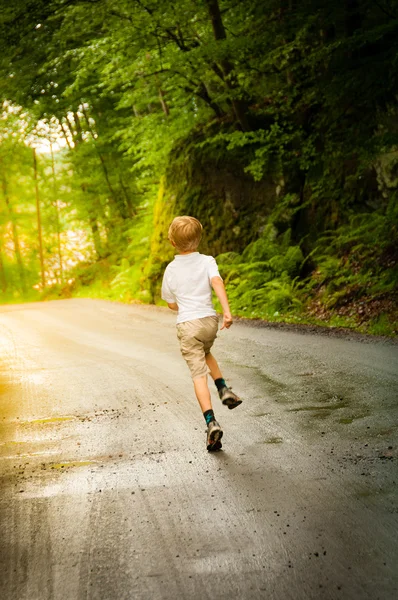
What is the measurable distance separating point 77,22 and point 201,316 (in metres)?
12.5

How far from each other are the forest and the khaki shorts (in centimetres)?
572

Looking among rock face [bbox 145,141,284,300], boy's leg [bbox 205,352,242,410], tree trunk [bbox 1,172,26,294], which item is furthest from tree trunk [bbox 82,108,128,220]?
boy's leg [bbox 205,352,242,410]

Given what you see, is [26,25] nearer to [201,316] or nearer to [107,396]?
[107,396]

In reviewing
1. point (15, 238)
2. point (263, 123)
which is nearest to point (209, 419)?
point (263, 123)

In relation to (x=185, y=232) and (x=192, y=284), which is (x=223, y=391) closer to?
(x=192, y=284)

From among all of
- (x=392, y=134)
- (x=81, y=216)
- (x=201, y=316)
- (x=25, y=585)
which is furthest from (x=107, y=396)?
(x=81, y=216)

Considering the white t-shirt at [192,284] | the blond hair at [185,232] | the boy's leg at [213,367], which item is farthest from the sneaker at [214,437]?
the blond hair at [185,232]

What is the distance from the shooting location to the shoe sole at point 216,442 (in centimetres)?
470

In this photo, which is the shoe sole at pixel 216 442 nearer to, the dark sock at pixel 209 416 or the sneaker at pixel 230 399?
the dark sock at pixel 209 416

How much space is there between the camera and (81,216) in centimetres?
3338

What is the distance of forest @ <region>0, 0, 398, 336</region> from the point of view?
12.9 metres

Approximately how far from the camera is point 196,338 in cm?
516

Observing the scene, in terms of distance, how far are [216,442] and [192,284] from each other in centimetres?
136

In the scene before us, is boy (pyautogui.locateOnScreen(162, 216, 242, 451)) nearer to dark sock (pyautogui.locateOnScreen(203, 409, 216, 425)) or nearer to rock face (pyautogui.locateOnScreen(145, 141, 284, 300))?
dark sock (pyautogui.locateOnScreen(203, 409, 216, 425))
